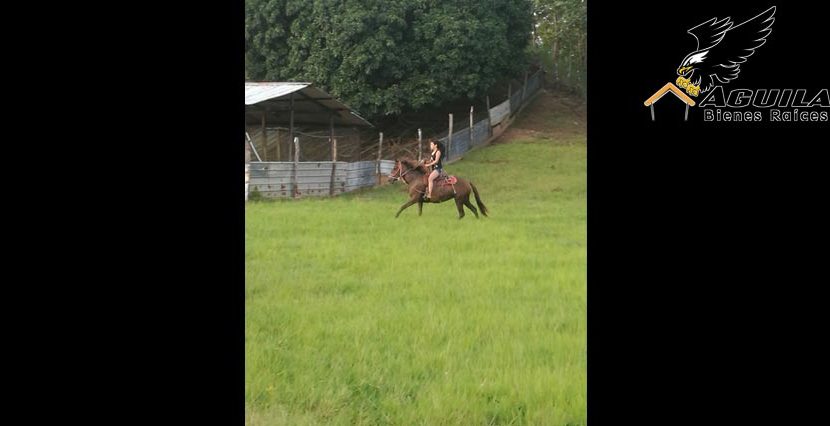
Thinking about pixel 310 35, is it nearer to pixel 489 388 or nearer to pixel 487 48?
pixel 487 48

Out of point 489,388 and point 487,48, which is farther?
point 487,48

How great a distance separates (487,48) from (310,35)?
5923mm

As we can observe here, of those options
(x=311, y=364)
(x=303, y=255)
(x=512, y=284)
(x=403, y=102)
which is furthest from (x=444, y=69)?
(x=311, y=364)

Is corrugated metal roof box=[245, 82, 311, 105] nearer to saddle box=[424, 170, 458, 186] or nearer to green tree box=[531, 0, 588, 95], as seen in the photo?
saddle box=[424, 170, 458, 186]

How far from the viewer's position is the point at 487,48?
22375 millimetres

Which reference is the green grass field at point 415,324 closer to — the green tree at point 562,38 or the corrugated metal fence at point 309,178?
the corrugated metal fence at point 309,178

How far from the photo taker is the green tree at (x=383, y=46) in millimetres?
21156

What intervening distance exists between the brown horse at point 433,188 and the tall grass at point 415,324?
152cm

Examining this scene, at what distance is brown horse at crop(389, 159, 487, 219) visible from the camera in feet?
39.0

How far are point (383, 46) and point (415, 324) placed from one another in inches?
686

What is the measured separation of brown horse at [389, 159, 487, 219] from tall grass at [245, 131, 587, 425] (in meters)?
1.52
